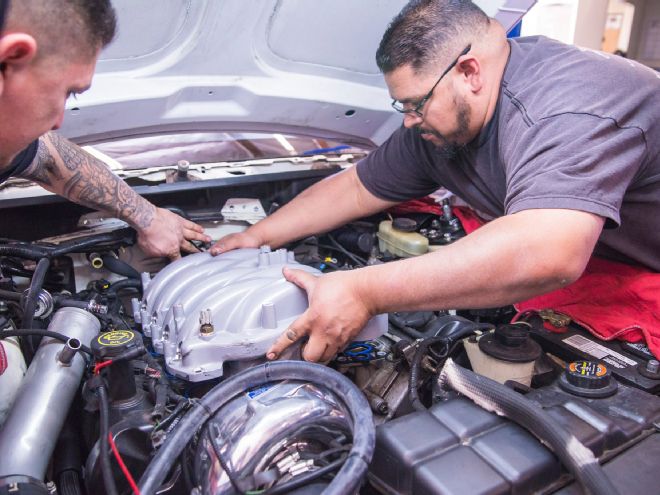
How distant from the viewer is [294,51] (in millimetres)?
1626

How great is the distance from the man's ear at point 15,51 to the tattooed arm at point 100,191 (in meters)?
0.68

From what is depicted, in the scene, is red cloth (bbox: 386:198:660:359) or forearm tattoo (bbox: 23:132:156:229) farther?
forearm tattoo (bbox: 23:132:156:229)

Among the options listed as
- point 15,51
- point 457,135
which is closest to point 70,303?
point 15,51

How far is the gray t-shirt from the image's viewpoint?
1.05 meters

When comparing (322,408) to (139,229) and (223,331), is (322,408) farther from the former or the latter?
(139,229)

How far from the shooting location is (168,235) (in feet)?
4.97

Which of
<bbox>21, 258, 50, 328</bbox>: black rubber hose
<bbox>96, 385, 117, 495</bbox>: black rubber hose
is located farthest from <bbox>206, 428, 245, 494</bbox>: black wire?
<bbox>21, 258, 50, 328</bbox>: black rubber hose

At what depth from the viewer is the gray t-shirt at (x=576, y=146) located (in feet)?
3.45

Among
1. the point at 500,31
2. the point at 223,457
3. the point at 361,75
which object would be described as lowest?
the point at 223,457

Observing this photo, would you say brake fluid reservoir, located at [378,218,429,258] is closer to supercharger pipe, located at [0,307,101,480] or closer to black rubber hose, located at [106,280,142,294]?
black rubber hose, located at [106,280,142,294]

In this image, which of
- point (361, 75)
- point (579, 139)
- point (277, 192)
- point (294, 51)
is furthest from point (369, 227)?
point (579, 139)

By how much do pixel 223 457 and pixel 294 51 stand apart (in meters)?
1.22

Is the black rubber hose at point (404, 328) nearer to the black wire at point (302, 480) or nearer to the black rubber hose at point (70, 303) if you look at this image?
the black wire at point (302, 480)

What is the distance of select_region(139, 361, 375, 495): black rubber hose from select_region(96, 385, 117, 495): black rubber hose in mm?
46
